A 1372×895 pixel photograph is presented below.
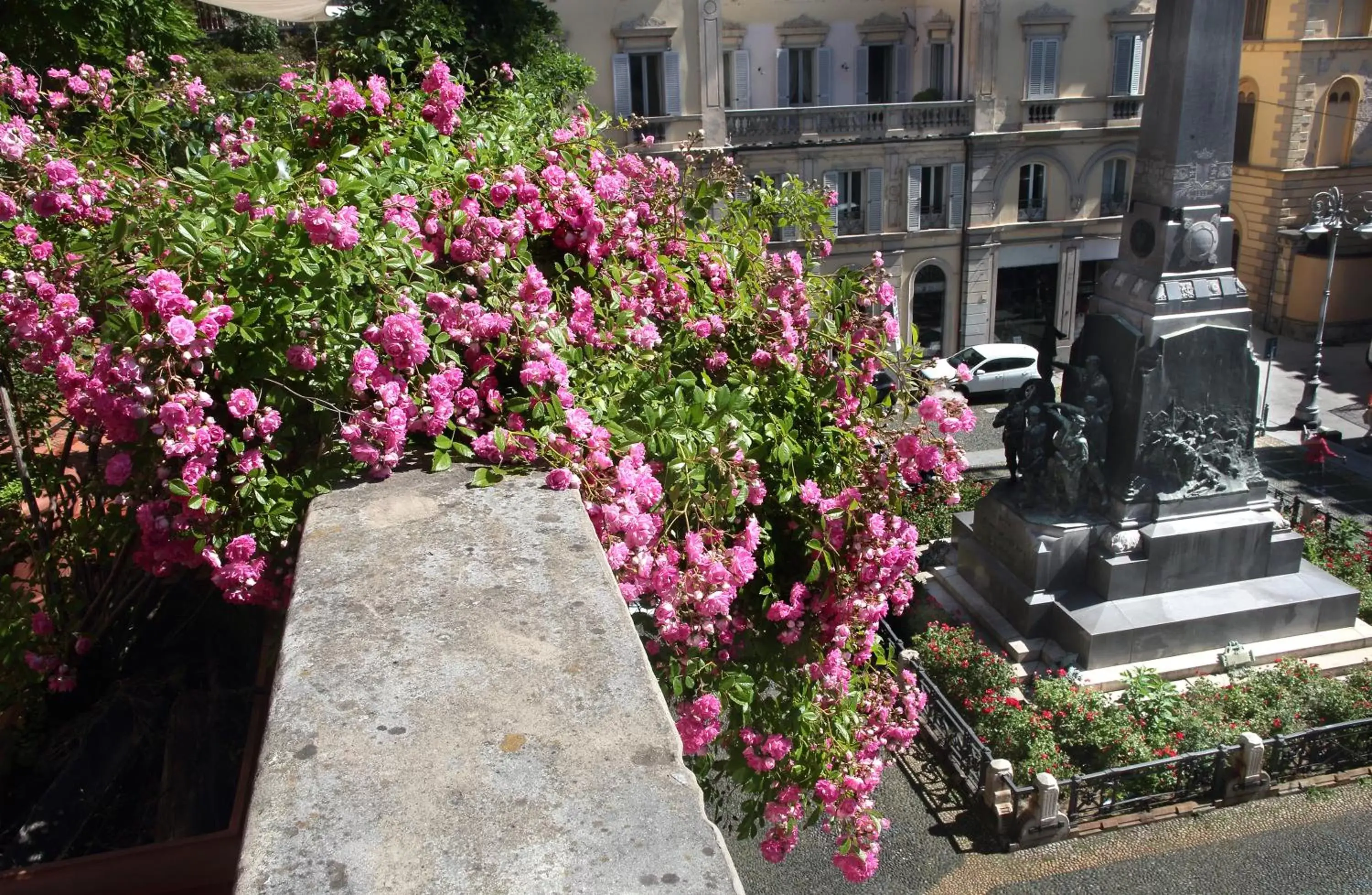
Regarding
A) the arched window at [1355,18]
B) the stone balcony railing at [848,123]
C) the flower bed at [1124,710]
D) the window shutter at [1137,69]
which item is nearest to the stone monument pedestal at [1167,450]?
the flower bed at [1124,710]

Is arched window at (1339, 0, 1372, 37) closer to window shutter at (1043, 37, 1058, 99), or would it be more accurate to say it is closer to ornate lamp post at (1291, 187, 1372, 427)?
ornate lamp post at (1291, 187, 1372, 427)

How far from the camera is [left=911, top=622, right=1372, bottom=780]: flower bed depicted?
10195 millimetres

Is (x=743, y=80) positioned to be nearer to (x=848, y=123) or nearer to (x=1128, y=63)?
(x=848, y=123)

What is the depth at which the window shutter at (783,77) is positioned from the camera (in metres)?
26.2

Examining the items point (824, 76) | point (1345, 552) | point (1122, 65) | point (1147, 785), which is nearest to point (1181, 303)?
point (1345, 552)

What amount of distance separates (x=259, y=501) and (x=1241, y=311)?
1173cm

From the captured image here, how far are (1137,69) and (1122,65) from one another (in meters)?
0.42

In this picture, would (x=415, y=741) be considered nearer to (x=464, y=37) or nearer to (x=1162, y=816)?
(x=1162, y=816)

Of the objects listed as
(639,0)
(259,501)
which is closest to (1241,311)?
(259,501)

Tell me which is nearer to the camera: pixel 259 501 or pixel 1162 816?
pixel 259 501

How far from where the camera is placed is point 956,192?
2619 centimetres

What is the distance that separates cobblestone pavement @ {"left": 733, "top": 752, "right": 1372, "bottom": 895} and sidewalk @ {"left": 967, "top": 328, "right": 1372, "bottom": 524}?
7785 mm

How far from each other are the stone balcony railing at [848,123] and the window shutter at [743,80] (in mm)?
714

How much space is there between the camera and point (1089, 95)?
26344 mm
